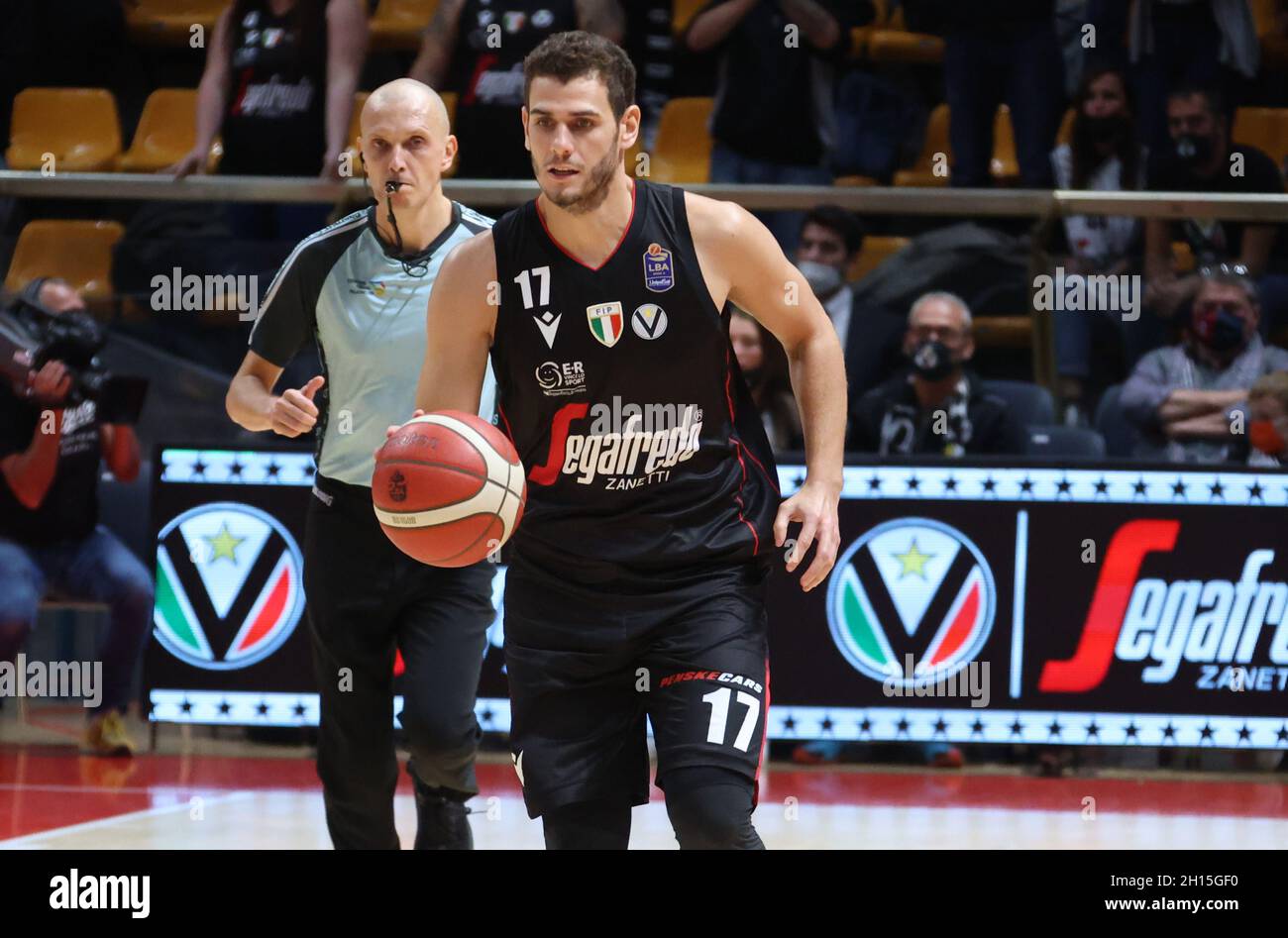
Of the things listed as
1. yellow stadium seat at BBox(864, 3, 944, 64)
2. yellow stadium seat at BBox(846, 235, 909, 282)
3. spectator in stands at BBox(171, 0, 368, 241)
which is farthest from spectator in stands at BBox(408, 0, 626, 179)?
yellow stadium seat at BBox(864, 3, 944, 64)

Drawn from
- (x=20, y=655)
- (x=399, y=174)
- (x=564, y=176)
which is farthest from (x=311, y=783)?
(x=564, y=176)

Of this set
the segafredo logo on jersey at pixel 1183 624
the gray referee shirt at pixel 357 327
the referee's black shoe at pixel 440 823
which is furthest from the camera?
the segafredo logo on jersey at pixel 1183 624

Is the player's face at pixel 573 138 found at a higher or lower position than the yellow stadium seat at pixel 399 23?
lower

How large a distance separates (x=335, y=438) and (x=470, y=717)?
0.93 metres

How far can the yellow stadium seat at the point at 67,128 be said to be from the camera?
11375 millimetres

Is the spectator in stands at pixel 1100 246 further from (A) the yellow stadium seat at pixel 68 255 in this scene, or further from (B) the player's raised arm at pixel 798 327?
(A) the yellow stadium seat at pixel 68 255

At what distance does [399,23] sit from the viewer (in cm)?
1176

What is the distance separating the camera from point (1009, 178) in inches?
387

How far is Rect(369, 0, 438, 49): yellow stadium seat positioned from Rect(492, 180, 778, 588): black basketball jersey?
7974 mm

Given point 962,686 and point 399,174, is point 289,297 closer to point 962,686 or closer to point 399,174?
point 399,174

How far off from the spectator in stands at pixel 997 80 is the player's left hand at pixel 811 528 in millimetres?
5866

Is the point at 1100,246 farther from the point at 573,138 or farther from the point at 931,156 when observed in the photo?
the point at 573,138

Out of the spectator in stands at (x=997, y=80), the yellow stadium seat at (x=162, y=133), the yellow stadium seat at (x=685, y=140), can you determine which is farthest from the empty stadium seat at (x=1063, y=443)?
the yellow stadium seat at (x=162, y=133)

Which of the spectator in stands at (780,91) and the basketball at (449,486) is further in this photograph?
the spectator in stands at (780,91)
